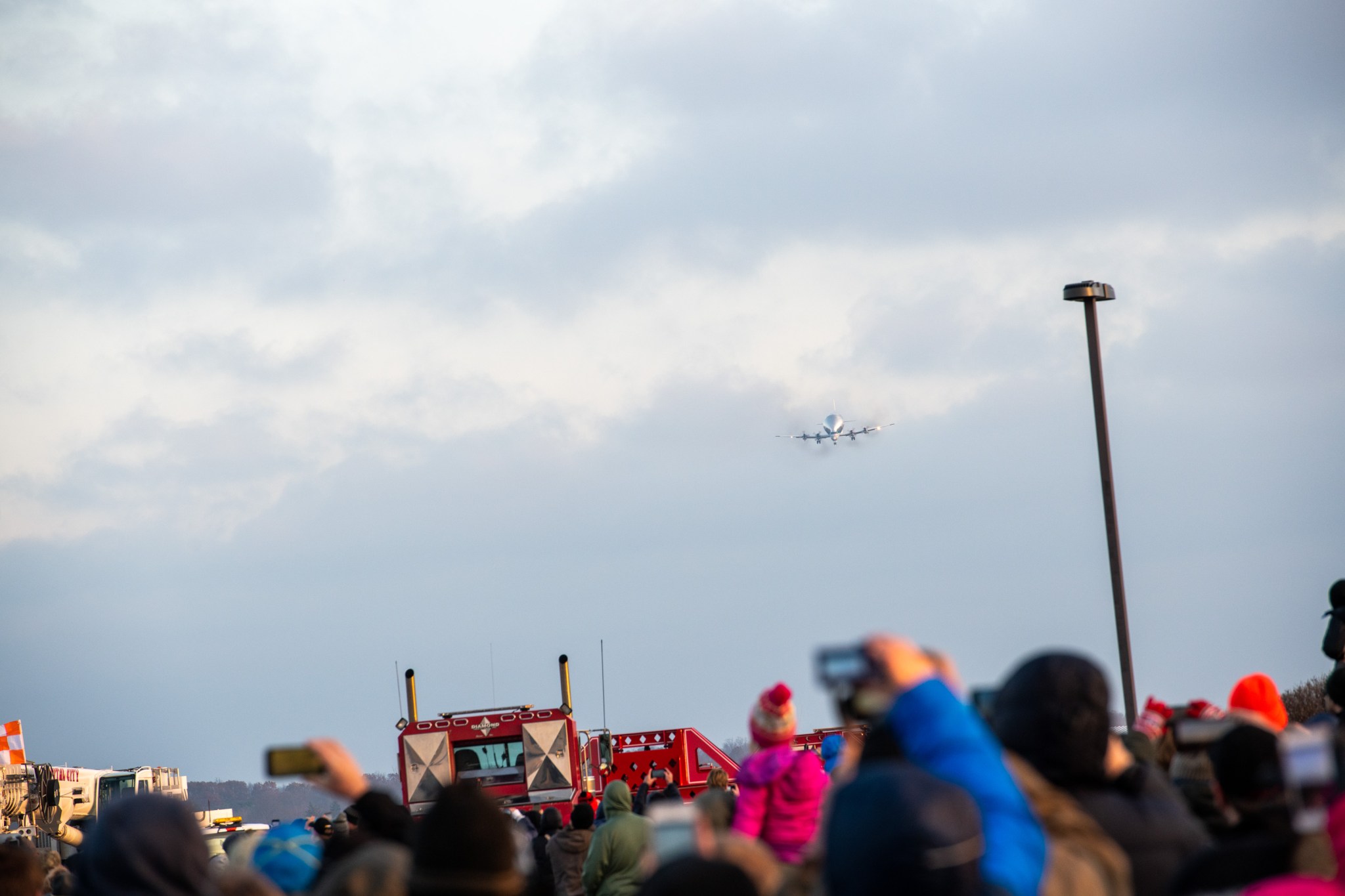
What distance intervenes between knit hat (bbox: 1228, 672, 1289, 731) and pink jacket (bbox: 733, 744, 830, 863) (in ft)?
6.12

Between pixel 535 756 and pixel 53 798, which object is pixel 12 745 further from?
pixel 535 756

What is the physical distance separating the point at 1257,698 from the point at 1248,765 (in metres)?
2.16

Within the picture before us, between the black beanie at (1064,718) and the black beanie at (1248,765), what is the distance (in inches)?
13.6

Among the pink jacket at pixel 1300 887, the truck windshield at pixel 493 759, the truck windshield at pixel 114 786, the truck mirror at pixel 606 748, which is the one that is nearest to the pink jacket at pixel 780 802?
the pink jacket at pixel 1300 887

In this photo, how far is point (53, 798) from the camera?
28.1 meters

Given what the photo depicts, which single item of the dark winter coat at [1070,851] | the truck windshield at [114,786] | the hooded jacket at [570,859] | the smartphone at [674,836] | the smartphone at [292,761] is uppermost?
the smartphone at [292,761]

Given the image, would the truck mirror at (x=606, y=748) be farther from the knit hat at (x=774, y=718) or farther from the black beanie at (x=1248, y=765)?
the black beanie at (x=1248, y=765)

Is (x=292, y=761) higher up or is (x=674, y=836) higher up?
(x=292, y=761)

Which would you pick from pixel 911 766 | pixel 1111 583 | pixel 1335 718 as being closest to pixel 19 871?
pixel 911 766

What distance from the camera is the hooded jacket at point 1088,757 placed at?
4.26 meters

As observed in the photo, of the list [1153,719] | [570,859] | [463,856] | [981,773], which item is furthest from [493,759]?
[981,773]

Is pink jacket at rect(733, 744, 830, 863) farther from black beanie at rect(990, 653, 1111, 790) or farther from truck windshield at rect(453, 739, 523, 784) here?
truck windshield at rect(453, 739, 523, 784)

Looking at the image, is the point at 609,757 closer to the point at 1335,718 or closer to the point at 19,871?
the point at 1335,718

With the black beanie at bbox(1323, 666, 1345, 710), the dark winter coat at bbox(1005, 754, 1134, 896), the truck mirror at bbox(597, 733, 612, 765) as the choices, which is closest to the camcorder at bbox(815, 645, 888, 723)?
the dark winter coat at bbox(1005, 754, 1134, 896)
